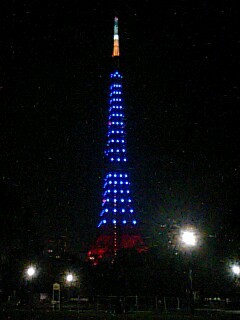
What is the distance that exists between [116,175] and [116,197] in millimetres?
6801

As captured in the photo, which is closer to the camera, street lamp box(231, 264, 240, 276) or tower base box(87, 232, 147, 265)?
street lamp box(231, 264, 240, 276)

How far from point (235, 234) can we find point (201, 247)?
41.9 ft

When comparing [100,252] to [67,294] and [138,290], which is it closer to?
[67,294]

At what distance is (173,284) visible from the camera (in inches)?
2228

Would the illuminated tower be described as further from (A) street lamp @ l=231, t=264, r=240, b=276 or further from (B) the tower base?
(A) street lamp @ l=231, t=264, r=240, b=276

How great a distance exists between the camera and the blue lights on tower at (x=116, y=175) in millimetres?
121875

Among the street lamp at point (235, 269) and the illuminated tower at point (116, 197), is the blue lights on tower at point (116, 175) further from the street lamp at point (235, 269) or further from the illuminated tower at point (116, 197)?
the street lamp at point (235, 269)

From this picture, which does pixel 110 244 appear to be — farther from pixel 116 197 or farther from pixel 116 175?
pixel 116 175

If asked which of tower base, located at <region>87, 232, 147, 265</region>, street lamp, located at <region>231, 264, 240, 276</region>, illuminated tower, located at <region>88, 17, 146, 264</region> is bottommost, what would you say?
street lamp, located at <region>231, 264, 240, 276</region>

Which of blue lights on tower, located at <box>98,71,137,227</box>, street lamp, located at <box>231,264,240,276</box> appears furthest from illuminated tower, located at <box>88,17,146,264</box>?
street lamp, located at <box>231,264,240,276</box>

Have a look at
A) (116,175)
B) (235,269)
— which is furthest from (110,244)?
(235,269)

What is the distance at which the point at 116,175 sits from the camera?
127m

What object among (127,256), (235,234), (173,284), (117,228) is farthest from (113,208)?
(235,234)

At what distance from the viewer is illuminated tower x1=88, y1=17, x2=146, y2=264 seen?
114812 mm
